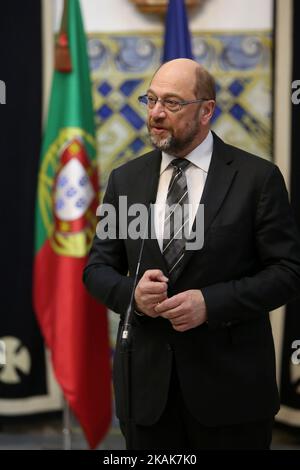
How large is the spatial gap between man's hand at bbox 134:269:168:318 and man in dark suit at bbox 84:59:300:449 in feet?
0.13

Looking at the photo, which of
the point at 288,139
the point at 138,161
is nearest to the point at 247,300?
the point at 138,161

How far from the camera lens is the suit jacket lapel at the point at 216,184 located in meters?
1.85

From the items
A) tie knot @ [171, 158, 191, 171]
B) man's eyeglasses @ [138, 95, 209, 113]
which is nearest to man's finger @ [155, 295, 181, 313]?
tie knot @ [171, 158, 191, 171]

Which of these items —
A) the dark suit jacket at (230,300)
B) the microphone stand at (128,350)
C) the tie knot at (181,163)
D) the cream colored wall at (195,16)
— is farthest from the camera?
the cream colored wall at (195,16)

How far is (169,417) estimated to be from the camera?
6.06ft

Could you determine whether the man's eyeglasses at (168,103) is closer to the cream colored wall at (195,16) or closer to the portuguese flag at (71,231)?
the portuguese flag at (71,231)

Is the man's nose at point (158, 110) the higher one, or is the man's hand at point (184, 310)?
the man's nose at point (158, 110)

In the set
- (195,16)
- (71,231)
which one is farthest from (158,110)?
(195,16)

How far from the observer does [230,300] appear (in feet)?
5.82

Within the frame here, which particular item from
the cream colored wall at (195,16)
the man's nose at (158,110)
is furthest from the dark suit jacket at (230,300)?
the cream colored wall at (195,16)

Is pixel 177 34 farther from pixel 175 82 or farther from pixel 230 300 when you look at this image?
pixel 230 300

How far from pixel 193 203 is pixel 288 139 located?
1.79m

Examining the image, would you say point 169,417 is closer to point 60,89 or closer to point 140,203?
point 140,203

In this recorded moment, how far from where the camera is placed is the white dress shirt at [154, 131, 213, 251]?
74.9 inches
